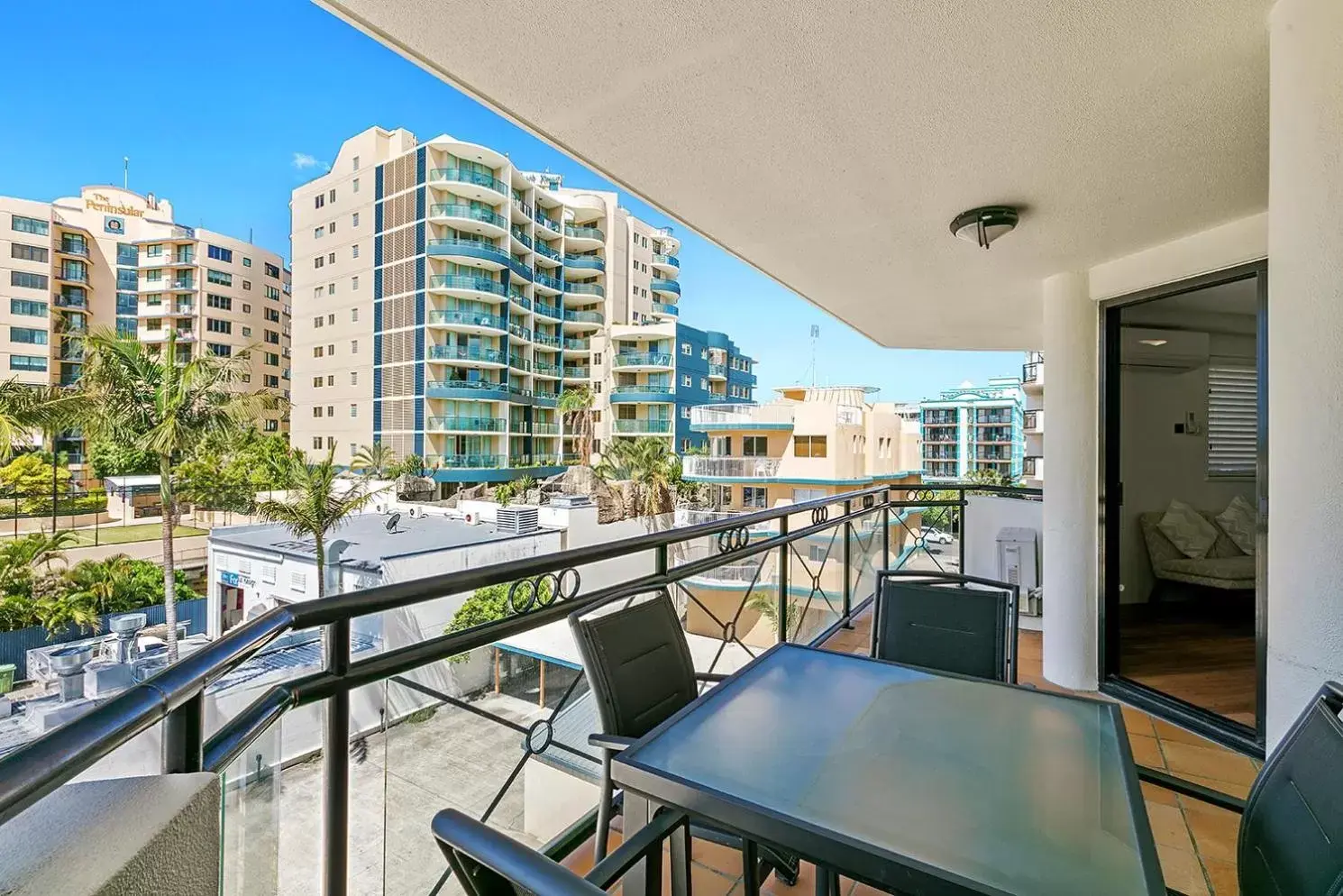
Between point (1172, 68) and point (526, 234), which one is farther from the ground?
point (526, 234)

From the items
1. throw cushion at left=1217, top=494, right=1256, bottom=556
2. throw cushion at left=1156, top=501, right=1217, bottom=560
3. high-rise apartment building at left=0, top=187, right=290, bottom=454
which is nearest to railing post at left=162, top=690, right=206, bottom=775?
throw cushion at left=1156, top=501, right=1217, bottom=560

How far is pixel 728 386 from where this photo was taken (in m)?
38.2

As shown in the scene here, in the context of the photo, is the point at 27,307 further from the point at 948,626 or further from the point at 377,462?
the point at 948,626

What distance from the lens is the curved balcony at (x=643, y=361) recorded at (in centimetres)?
3312

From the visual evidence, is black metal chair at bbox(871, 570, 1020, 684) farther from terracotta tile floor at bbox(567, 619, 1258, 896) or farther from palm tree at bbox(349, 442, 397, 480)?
palm tree at bbox(349, 442, 397, 480)

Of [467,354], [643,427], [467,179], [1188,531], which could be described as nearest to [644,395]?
[643,427]

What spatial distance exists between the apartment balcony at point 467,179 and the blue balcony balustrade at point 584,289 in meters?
6.38

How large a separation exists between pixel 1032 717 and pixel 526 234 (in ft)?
116

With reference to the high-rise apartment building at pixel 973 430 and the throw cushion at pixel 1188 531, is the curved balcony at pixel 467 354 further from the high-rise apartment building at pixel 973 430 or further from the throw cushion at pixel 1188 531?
the high-rise apartment building at pixel 973 430

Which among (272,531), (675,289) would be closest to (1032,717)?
(272,531)

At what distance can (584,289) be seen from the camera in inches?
1427

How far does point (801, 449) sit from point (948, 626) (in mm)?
20059

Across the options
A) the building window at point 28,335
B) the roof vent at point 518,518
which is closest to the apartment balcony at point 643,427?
the roof vent at point 518,518

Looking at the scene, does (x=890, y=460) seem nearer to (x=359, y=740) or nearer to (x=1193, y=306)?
(x=1193, y=306)
